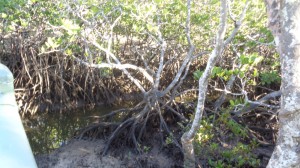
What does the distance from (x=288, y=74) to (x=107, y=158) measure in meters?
2.84

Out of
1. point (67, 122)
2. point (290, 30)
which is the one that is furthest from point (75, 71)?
point (290, 30)

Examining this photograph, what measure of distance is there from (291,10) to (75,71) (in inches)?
180

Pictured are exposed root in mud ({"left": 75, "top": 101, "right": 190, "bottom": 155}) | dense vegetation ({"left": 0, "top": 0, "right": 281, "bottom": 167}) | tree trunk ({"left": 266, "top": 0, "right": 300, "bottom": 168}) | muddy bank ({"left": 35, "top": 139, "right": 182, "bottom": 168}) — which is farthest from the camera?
exposed root in mud ({"left": 75, "top": 101, "right": 190, "bottom": 155})

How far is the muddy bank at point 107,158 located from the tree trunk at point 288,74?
2.19m

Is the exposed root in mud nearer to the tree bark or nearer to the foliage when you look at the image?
the foliage

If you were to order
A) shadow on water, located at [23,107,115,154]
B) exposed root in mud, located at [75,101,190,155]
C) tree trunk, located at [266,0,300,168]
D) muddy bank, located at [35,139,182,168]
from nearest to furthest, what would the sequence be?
tree trunk, located at [266,0,300,168] → muddy bank, located at [35,139,182,168] → exposed root in mud, located at [75,101,190,155] → shadow on water, located at [23,107,115,154]

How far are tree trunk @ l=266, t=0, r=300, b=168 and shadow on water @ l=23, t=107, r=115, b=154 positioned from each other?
3366 mm

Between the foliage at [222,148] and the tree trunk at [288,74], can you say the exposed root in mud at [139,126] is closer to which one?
the foliage at [222,148]

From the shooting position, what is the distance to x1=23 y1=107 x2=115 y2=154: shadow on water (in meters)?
5.13

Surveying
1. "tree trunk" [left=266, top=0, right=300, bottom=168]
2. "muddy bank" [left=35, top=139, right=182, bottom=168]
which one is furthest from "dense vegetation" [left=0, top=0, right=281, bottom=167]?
"tree trunk" [left=266, top=0, right=300, bottom=168]

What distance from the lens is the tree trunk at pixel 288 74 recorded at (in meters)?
1.84

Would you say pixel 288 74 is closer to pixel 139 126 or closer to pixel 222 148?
pixel 222 148

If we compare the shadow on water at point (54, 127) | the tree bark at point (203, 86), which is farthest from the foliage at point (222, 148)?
the shadow on water at point (54, 127)

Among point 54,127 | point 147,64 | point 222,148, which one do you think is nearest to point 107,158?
point 222,148
